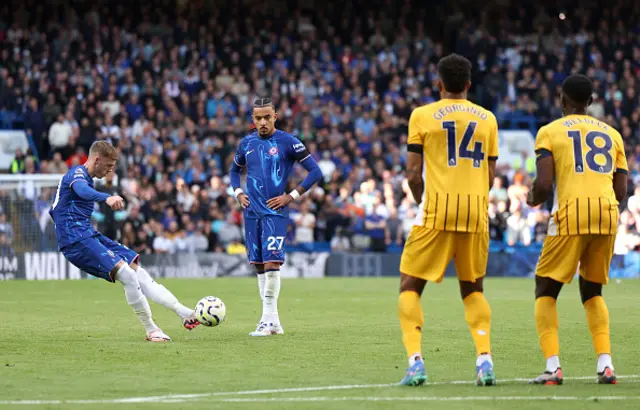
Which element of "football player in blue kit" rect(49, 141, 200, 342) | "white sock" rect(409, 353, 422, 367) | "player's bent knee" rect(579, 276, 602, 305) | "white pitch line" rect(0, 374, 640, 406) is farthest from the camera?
"football player in blue kit" rect(49, 141, 200, 342)

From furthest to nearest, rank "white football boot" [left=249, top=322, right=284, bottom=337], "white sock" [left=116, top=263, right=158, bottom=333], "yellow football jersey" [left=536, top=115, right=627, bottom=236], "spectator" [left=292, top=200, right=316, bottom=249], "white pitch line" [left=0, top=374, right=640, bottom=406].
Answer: "spectator" [left=292, top=200, right=316, bottom=249] → "white football boot" [left=249, top=322, right=284, bottom=337] → "white sock" [left=116, top=263, right=158, bottom=333] → "yellow football jersey" [left=536, top=115, right=627, bottom=236] → "white pitch line" [left=0, top=374, right=640, bottom=406]

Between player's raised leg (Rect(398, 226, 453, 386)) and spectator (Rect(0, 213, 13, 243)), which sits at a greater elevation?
player's raised leg (Rect(398, 226, 453, 386))

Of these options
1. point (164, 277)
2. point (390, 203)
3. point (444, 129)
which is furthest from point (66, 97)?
point (444, 129)

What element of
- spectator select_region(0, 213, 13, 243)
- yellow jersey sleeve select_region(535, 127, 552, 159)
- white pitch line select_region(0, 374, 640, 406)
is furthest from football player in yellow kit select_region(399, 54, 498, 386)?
spectator select_region(0, 213, 13, 243)

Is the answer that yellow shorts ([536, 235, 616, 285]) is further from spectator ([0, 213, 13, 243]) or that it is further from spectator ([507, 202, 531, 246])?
spectator ([507, 202, 531, 246])

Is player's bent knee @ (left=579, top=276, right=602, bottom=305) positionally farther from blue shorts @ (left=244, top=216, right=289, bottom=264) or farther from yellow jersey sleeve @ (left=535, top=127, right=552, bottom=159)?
blue shorts @ (left=244, top=216, right=289, bottom=264)

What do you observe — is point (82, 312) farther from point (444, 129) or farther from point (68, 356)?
point (444, 129)

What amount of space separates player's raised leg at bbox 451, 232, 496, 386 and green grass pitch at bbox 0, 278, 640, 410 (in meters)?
0.16

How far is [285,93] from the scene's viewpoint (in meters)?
32.7

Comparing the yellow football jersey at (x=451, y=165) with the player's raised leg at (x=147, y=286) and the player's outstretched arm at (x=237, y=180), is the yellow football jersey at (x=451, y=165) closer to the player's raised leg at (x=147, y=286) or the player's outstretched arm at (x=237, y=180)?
the player's raised leg at (x=147, y=286)

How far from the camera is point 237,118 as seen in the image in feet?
102

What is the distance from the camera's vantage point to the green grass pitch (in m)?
7.48

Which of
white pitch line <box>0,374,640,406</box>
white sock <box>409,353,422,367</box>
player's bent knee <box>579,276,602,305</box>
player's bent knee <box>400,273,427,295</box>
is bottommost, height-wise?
white pitch line <box>0,374,640,406</box>

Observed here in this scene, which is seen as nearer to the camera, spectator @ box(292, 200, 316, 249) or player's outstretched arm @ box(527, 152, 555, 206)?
player's outstretched arm @ box(527, 152, 555, 206)
